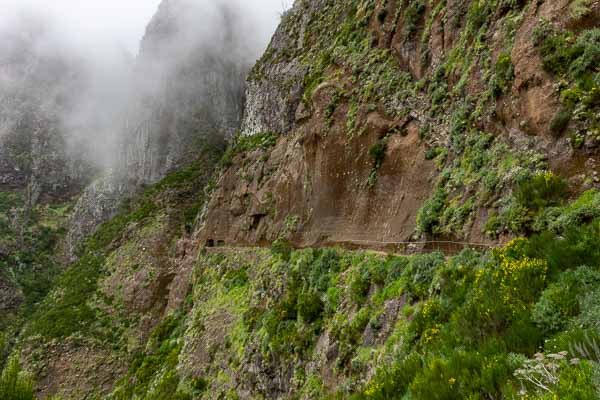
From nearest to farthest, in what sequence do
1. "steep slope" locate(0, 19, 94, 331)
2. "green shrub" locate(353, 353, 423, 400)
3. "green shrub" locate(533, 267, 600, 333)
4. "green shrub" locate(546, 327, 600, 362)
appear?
"green shrub" locate(546, 327, 600, 362) < "green shrub" locate(533, 267, 600, 333) < "green shrub" locate(353, 353, 423, 400) < "steep slope" locate(0, 19, 94, 331)

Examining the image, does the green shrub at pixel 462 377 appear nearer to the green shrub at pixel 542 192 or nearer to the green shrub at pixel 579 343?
the green shrub at pixel 579 343

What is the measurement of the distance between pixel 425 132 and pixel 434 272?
804 centimetres

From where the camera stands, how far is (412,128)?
59.2 ft

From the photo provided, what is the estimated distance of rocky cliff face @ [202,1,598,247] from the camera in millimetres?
10844

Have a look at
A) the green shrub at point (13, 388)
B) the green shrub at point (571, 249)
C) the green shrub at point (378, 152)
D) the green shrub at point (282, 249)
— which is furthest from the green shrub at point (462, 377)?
the green shrub at point (282, 249)

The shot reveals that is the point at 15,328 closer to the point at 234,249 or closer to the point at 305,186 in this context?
the point at 234,249

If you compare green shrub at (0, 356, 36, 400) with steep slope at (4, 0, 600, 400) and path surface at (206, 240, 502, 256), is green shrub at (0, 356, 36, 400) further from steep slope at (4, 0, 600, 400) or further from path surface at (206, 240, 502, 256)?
path surface at (206, 240, 502, 256)

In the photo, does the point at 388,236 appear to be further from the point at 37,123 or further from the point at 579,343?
the point at 37,123

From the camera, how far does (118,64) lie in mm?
100062

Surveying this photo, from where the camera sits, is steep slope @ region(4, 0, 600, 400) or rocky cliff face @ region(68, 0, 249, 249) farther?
rocky cliff face @ region(68, 0, 249, 249)

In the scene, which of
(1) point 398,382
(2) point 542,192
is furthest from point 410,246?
(1) point 398,382

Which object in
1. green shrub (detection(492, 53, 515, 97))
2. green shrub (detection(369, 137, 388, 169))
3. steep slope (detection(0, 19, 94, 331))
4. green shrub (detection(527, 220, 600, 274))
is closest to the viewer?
green shrub (detection(527, 220, 600, 274))

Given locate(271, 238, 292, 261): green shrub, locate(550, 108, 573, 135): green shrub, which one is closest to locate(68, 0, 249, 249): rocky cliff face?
locate(271, 238, 292, 261): green shrub

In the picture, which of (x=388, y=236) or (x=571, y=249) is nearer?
(x=571, y=249)
